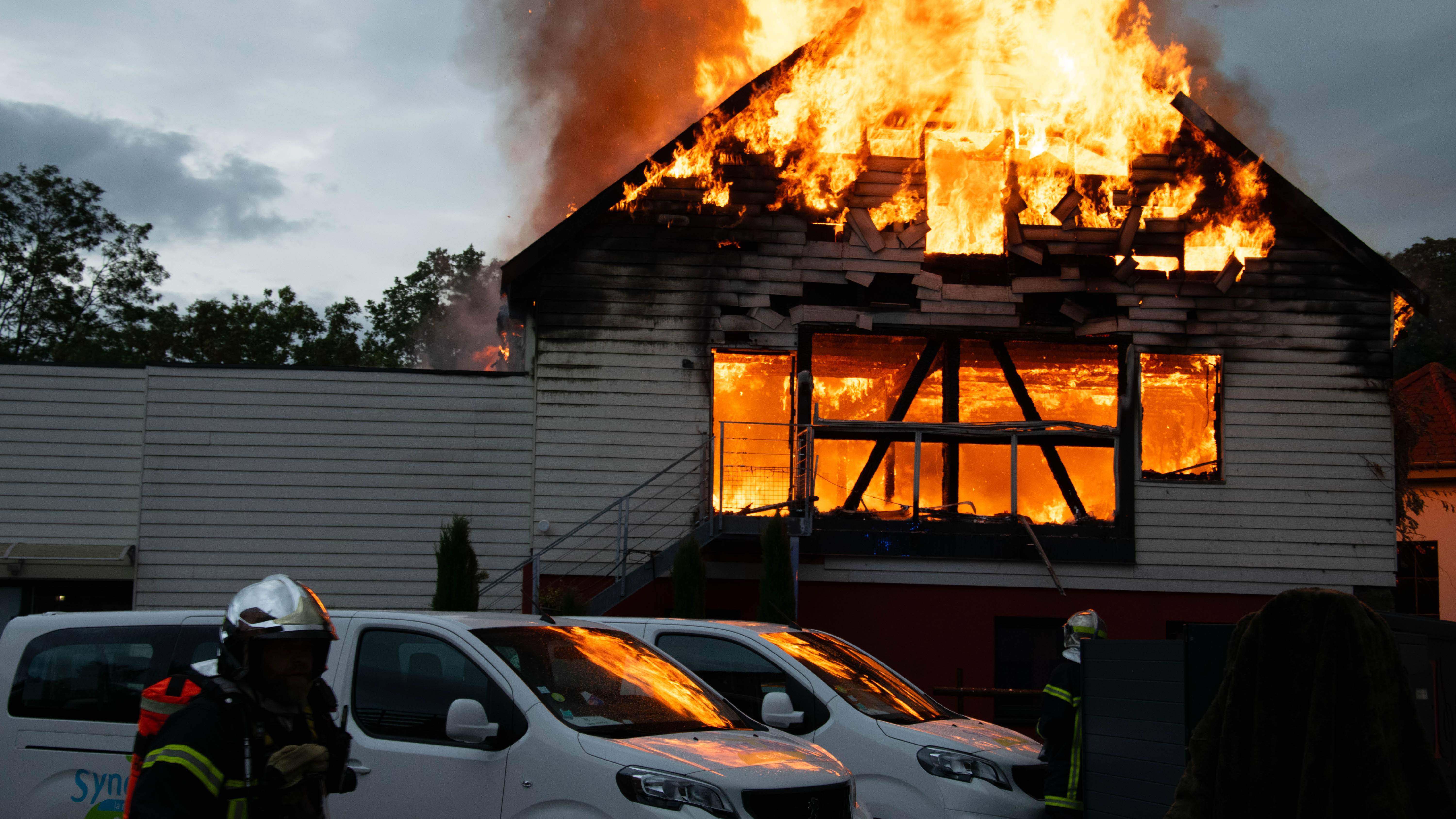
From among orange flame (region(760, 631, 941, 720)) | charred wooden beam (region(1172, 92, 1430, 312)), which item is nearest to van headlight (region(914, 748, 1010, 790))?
orange flame (region(760, 631, 941, 720))

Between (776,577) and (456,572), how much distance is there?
3411 mm

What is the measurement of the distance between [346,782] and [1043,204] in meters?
12.8

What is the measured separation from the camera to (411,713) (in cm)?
566

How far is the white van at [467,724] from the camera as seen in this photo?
511 centimetres

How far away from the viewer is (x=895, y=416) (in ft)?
48.2

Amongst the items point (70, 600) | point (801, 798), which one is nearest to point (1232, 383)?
point (801, 798)

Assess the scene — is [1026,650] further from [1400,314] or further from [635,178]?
[635,178]

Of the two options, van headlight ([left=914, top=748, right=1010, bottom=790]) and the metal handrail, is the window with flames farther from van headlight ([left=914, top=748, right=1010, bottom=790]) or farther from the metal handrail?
van headlight ([left=914, top=748, right=1010, bottom=790])

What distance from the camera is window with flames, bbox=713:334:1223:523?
1459cm

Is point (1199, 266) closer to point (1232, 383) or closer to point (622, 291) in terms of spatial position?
point (1232, 383)

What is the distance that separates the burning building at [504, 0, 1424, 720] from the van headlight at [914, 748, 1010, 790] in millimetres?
7135

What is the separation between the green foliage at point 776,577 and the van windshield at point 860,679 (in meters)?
4.40

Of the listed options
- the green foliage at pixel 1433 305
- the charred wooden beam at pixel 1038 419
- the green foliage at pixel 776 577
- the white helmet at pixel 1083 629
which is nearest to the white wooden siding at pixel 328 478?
the green foliage at pixel 776 577

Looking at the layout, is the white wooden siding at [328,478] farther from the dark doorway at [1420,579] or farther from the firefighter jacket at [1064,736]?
the dark doorway at [1420,579]
